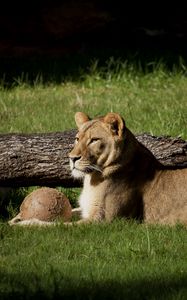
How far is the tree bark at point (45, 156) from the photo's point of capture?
9.86m

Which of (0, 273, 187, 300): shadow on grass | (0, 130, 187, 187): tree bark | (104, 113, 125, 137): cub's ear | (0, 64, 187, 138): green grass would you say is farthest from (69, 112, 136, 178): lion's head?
(0, 64, 187, 138): green grass

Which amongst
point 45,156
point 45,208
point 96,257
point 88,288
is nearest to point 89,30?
point 45,156

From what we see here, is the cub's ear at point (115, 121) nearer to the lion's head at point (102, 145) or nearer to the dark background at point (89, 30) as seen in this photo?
the lion's head at point (102, 145)

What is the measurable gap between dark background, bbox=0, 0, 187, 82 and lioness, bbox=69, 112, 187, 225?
8153mm

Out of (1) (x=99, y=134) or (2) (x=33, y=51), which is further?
(2) (x=33, y=51)

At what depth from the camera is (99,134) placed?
929 centimetres

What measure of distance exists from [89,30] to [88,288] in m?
12.4

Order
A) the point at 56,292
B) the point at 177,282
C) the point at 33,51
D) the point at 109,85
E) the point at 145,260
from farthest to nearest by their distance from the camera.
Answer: the point at 33,51, the point at 109,85, the point at 145,260, the point at 177,282, the point at 56,292

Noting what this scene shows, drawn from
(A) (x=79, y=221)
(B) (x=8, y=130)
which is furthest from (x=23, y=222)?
(B) (x=8, y=130)

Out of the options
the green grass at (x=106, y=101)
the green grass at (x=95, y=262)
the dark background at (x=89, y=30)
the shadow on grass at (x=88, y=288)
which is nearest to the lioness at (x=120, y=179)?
the green grass at (x=95, y=262)

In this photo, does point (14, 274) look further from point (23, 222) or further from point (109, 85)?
point (109, 85)

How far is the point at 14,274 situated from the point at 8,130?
559 centimetres

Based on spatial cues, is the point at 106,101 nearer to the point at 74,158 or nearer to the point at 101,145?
the point at 101,145

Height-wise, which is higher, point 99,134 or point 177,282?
point 99,134
